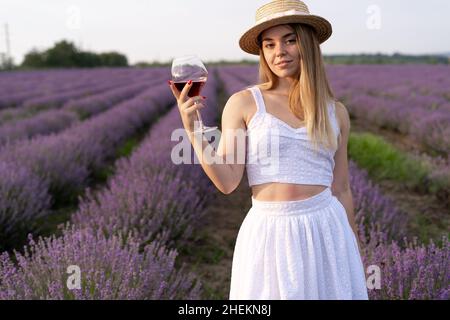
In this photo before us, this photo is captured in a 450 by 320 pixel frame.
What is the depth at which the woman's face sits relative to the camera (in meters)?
1.50

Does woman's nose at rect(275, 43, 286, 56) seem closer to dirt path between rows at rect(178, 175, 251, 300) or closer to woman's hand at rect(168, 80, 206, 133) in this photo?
woman's hand at rect(168, 80, 206, 133)

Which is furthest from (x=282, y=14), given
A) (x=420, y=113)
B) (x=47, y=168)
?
(x=420, y=113)

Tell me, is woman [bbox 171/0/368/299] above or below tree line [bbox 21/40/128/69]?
below

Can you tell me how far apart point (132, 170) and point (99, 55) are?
56770mm

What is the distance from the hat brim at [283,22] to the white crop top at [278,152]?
0.25 m

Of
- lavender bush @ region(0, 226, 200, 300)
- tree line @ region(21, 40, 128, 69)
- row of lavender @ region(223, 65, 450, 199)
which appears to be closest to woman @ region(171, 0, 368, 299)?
lavender bush @ region(0, 226, 200, 300)

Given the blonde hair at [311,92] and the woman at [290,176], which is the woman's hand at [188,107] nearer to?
the woman at [290,176]

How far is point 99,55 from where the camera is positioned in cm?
5744

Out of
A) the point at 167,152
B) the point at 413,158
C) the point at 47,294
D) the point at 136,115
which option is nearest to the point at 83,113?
the point at 136,115

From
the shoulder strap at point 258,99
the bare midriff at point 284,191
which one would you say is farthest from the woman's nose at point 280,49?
the bare midriff at point 284,191

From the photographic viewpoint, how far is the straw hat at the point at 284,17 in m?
1.46

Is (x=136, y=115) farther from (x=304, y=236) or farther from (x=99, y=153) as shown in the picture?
(x=304, y=236)
